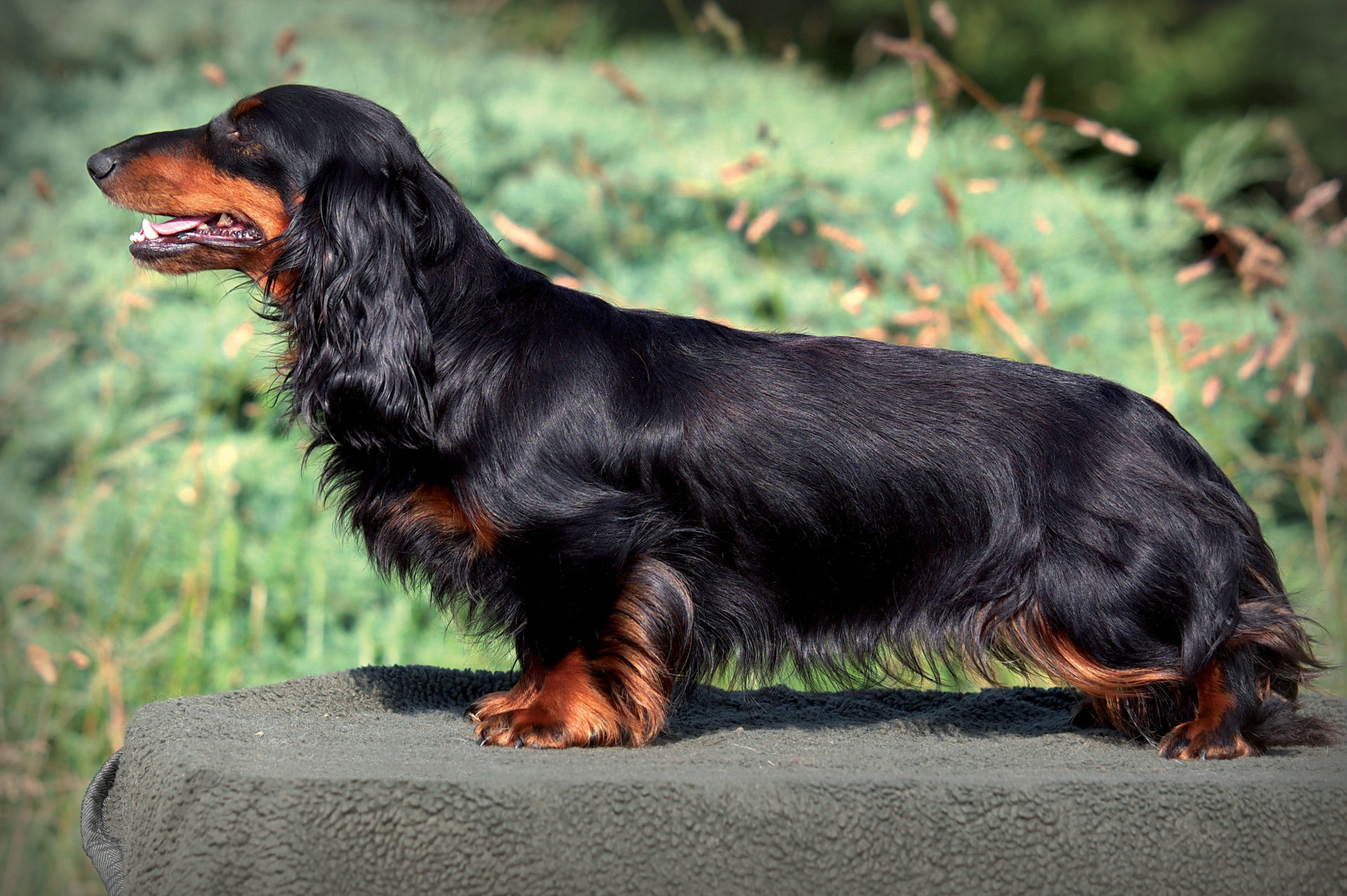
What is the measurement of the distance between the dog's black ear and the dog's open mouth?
103 mm

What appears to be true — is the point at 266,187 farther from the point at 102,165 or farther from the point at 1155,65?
the point at 1155,65

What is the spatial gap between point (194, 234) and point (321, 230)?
257 millimetres

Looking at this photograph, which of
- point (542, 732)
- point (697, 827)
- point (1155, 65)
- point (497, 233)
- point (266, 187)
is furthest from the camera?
point (1155, 65)

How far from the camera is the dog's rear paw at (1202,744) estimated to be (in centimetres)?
230

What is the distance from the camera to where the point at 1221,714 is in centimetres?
232

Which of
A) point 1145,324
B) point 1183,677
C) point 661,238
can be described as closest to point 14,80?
point 661,238

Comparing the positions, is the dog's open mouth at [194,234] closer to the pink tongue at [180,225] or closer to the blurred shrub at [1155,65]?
the pink tongue at [180,225]

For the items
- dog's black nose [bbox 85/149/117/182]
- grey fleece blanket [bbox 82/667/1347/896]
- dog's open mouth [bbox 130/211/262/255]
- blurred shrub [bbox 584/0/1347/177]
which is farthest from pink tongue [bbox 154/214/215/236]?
blurred shrub [bbox 584/0/1347/177]

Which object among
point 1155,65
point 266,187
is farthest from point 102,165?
point 1155,65

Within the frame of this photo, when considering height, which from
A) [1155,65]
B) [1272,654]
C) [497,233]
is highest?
[1155,65]

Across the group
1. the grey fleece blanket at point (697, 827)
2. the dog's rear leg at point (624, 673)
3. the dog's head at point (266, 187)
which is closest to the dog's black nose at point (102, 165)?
the dog's head at point (266, 187)

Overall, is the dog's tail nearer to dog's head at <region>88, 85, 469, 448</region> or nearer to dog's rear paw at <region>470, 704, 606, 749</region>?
dog's rear paw at <region>470, 704, 606, 749</region>

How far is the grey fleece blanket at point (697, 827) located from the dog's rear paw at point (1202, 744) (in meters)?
0.22

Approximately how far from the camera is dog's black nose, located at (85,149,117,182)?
7.74ft
